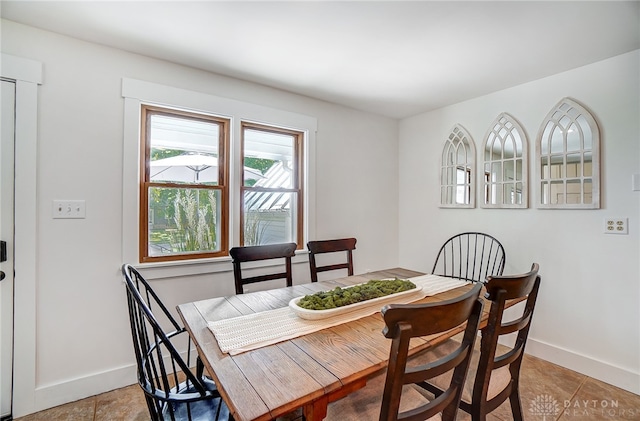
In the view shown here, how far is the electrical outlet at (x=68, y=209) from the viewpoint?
1959 millimetres

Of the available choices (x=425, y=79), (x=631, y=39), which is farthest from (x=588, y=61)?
(x=425, y=79)

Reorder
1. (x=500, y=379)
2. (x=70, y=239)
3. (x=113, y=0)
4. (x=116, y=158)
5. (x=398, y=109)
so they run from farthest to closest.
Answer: (x=398, y=109)
(x=116, y=158)
(x=70, y=239)
(x=113, y=0)
(x=500, y=379)

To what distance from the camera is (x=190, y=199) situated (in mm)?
2490

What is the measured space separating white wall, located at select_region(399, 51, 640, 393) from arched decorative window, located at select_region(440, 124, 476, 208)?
0.39ft

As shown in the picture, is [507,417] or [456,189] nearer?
[507,417]

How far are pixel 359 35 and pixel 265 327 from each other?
1.87 m

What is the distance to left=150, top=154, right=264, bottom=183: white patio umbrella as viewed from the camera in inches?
93.4

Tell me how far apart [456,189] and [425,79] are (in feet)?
4.08

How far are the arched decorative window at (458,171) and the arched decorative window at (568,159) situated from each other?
61 centimetres

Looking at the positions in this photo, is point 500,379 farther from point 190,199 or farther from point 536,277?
point 190,199

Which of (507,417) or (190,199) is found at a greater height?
(190,199)

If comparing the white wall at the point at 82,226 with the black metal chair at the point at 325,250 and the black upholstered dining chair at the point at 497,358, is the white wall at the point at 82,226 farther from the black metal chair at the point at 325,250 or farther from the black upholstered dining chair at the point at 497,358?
the black upholstered dining chair at the point at 497,358

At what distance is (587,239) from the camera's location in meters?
2.39

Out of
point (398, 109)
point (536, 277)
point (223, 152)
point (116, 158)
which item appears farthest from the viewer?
point (398, 109)
